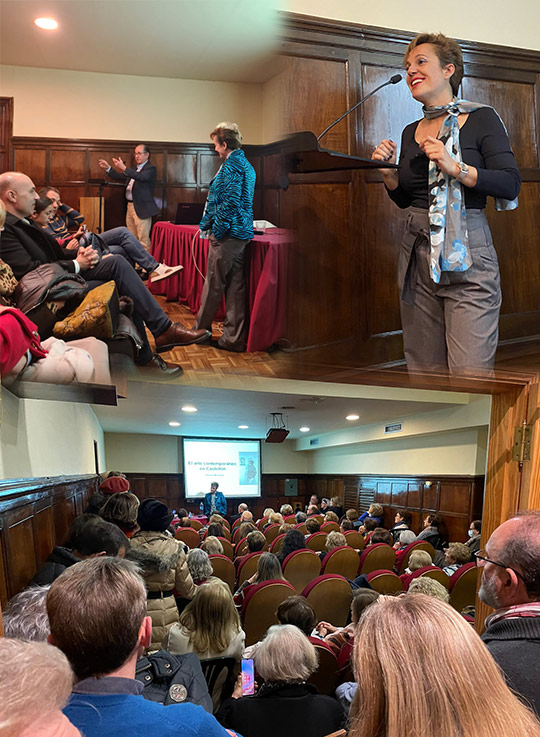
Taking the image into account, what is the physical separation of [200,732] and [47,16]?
1660 mm

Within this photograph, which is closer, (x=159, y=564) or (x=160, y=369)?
(x=160, y=369)

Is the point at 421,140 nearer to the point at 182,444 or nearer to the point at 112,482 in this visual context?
the point at 182,444

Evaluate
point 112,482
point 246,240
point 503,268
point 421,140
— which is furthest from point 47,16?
point 112,482

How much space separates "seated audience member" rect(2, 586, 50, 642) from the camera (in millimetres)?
1452

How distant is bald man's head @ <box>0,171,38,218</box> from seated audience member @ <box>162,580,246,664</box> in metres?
1.63

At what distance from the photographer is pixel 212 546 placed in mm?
2553

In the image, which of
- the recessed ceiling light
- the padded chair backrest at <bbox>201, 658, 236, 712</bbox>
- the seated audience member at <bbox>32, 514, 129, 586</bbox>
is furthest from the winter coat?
the recessed ceiling light

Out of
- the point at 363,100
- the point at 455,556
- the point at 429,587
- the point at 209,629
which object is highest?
the point at 363,100

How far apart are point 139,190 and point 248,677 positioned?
6.31ft

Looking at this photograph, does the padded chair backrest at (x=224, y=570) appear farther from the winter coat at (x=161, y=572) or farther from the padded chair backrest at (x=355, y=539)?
the padded chair backrest at (x=355, y=539)

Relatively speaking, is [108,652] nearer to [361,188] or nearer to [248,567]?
[361,188]

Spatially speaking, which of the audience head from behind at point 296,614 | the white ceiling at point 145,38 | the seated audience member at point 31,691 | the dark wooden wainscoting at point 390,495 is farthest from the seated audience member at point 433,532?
the seated audience member at point 31,691

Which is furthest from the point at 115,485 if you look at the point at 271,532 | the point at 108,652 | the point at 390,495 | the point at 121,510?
the point at 108,652

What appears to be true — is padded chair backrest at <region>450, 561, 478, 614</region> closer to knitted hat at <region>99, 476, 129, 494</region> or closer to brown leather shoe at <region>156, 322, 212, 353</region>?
knitted hat at <region>99, 476, 129, 494</region>
